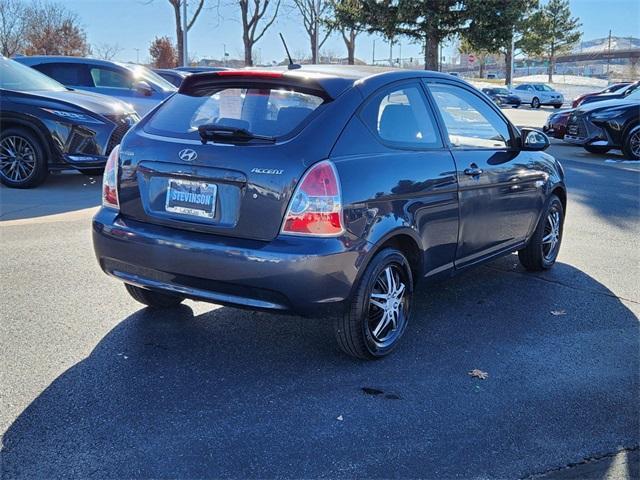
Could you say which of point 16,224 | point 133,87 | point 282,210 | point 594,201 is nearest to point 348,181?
point 282,210

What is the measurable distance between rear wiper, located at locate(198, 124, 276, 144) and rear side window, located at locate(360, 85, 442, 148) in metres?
0.64

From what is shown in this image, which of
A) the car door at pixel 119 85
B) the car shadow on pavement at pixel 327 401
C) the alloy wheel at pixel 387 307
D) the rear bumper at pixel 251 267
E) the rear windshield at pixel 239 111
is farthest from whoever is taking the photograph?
the car door at pixel 119 85

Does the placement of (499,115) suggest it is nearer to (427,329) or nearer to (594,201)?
(427,329)

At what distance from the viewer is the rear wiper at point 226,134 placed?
10.9 ft

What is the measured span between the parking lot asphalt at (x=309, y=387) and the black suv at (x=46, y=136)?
332cm

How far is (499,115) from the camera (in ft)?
16.2

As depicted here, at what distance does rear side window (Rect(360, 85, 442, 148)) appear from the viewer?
12.0 feet

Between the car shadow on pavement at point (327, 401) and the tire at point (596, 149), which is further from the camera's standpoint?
the tire at point (596, 149)

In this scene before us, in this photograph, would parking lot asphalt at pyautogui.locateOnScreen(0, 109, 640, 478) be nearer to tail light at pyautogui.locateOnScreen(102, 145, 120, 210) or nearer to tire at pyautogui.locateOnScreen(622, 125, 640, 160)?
tail light at pyautogui.locateOnScreen(102, 145, 120, 210)

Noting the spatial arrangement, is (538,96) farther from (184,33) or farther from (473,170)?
(473,170)

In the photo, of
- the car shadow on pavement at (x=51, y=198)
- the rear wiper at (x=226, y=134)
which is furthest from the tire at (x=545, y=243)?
the car shadow on pavement at (x=51, y=198)

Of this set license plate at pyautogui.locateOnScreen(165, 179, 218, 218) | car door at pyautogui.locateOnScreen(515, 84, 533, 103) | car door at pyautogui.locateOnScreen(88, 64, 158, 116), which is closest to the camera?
license plate at pyautogui.locateOnScreen(165, 179, 218, 218)

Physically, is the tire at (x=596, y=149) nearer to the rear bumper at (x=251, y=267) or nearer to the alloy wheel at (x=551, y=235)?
the alloy wheel at (x=551, y=235)

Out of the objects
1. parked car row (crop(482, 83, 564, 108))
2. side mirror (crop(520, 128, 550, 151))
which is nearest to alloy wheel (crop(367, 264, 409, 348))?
side mirror (crop(520, 128, 550, 151))
